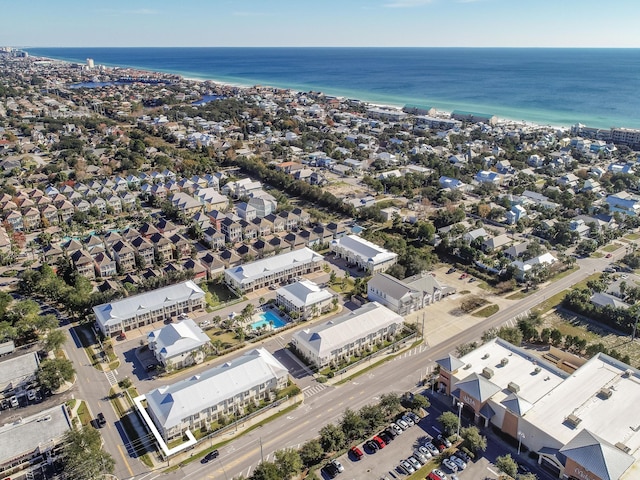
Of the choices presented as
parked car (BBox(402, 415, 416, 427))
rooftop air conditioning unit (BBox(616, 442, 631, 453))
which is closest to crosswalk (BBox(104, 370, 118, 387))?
parked car (BBox(402, 415, 416, 427))

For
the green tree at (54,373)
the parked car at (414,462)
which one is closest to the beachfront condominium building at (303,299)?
the parked car at (414,462)

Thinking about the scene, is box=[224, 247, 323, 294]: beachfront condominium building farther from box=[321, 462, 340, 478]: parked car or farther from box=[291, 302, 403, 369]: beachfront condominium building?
box=[321, 462, 340, 478]: parked car

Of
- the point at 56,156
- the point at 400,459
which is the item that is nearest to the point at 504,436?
the point at 400,459

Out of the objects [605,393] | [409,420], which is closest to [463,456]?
[409,420]

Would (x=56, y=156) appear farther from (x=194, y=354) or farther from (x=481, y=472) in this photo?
(x=481, y=472)

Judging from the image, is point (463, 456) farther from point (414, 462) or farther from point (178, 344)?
point (178, 344)

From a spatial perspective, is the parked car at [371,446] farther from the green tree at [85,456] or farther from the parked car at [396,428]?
the green tree at [85,456]
